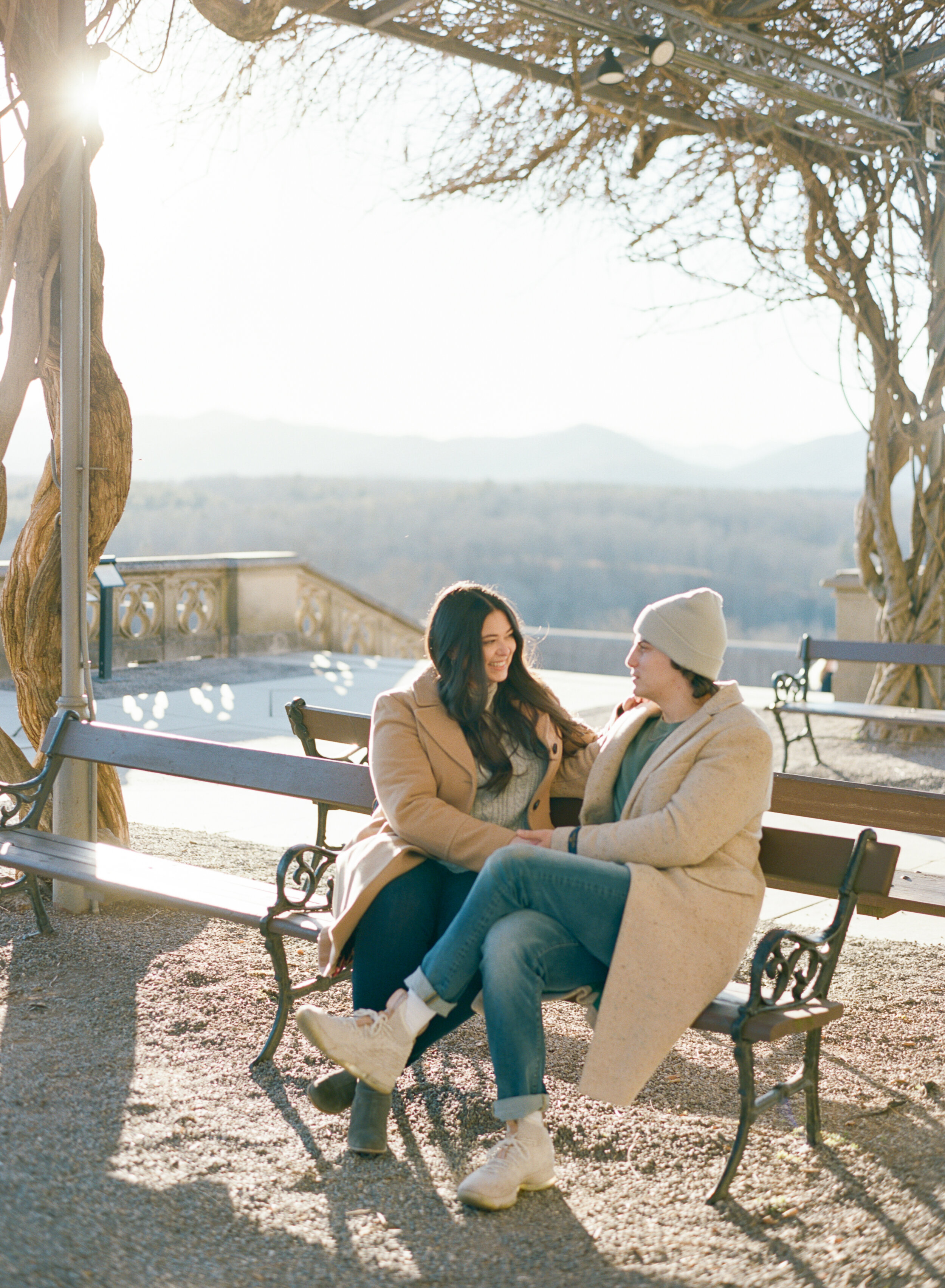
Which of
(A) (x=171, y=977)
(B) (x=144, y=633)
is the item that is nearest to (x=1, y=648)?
(B) (x=144, y=633)

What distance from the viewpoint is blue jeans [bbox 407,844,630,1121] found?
2678 millimetres

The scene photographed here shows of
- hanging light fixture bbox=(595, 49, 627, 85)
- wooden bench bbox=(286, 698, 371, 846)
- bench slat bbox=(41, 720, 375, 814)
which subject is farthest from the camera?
hanging light fixture bbox=(595, 49, 627, 85)

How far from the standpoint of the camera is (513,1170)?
257cm

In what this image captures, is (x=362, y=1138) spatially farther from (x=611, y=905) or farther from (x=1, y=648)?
(x=1, y=648)

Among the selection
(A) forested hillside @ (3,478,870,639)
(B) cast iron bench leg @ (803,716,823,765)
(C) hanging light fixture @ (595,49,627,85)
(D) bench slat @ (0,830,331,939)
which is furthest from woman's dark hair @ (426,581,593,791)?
(A) forested hillside @ (3,478,870,639)

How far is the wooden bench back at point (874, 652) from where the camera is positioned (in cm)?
801

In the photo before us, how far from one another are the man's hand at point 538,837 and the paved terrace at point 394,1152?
0.67 m

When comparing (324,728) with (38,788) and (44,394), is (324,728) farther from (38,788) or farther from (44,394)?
(44,394)

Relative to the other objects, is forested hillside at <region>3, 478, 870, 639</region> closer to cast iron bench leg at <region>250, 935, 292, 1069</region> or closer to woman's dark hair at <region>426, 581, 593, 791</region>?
cast iron bench leg at <region>250, 935, 292, 1069</region>

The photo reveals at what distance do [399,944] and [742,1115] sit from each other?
2.79 ft

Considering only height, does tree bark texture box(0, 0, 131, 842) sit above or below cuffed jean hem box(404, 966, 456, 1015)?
above

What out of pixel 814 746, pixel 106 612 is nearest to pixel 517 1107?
pixel 814 746

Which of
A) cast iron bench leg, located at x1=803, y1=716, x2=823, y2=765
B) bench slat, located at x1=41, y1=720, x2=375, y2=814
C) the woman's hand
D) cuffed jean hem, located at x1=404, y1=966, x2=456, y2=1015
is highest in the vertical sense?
the woman's hand

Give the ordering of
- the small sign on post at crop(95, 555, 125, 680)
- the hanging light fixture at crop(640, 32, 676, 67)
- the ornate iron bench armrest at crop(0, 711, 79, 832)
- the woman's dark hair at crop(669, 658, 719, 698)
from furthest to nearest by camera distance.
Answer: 1. the small sign on post at crop(95, 555, 125, 680)
2. the hanging light fixture at crop(640, 32, 676, 67)
3. the ornate iron bench armrest at crop(0, 711, 79, 832)
4. the woman's dark hair at crop(669, 658, 719, 698)
